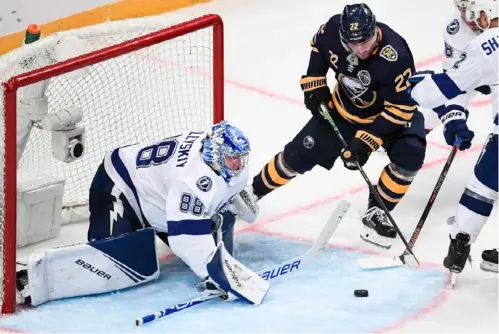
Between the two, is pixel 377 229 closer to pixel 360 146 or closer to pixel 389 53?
pixel 360 146

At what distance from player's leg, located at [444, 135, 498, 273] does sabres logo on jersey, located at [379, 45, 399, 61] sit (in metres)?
0.53

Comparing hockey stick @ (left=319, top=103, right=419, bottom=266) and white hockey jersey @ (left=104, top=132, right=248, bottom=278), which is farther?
hockey stick @ (left=319, top=103, right=419, bottom=266)

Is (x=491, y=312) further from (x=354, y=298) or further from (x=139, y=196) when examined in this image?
(x=139, y=196)

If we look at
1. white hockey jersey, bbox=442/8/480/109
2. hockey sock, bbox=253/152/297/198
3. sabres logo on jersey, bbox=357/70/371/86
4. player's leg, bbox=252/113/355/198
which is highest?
white hockey jersey, bbox=442/8/480/109

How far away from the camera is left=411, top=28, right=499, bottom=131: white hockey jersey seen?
411 cm

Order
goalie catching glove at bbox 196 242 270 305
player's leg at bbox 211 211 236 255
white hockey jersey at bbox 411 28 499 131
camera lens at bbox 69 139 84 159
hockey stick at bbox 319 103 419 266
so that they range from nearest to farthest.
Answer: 1. white hockey jersey at bbox 411 28 499 131
2. goalie catching glove at bbox 196 242 270 305
3. player's leg at bbox 211 211 236 255
4. camera lens at bbox 69 139 84 159
5. hockey stick at bbox 319 103 419 266

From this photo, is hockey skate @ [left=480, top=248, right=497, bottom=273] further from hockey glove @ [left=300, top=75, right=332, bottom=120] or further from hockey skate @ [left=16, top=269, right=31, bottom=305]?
hockey skate @ [left=16, top=269, right=31, bottom=305]

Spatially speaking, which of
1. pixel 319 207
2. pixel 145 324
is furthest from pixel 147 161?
pixel 319 207

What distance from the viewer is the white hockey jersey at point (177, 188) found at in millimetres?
4215

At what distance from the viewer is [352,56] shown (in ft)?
15.4

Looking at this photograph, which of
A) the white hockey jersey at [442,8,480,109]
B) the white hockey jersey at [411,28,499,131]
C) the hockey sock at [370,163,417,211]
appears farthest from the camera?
the white hockey jersey at [442,8,480,109]

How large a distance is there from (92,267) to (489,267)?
1282 mm

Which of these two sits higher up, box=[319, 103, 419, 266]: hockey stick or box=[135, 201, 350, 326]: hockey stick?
box=[319, 103, 419, 266]: hockey stick

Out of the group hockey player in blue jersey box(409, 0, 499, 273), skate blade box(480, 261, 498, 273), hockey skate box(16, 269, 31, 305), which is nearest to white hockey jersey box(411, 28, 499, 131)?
hockey player in blue jersey box(409, 0, 499, 273)
